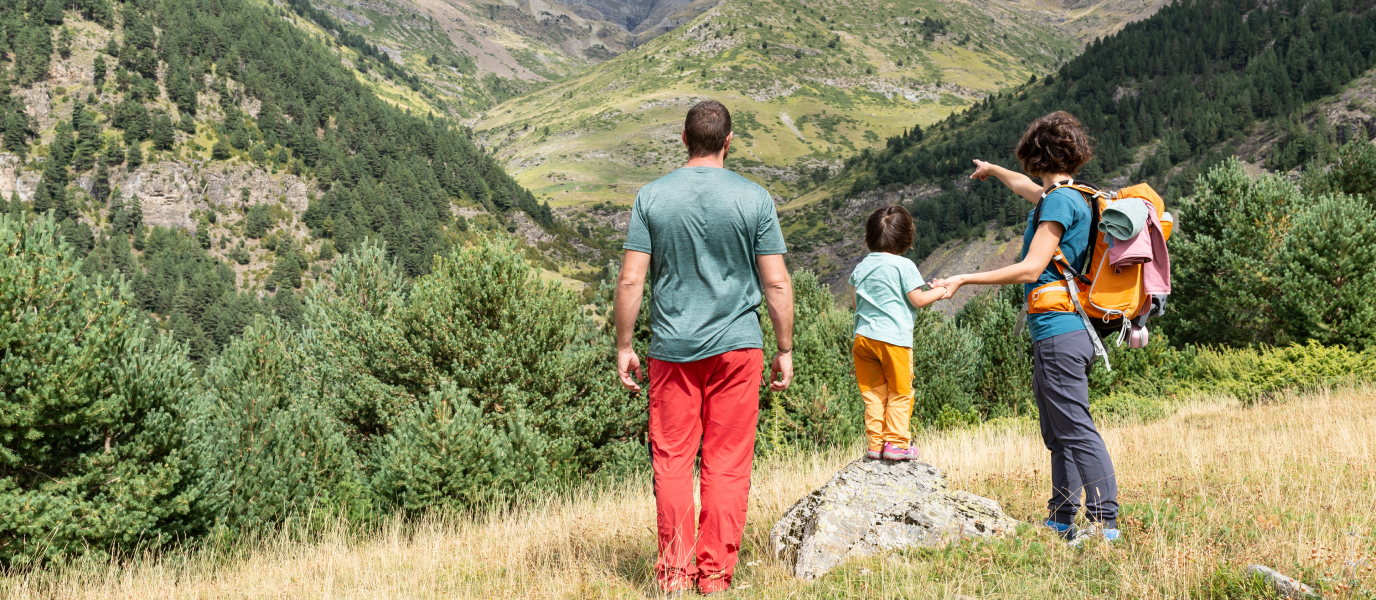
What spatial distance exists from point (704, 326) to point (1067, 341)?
1862 millimetres

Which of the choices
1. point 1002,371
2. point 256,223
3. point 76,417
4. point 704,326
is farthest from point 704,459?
point 256,223

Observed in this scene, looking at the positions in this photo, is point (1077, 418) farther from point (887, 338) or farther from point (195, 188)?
point (195, 188)

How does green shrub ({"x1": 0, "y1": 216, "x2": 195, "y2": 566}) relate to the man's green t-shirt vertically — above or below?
below

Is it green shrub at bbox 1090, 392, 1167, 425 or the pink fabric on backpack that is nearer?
the pink fabric on backpack

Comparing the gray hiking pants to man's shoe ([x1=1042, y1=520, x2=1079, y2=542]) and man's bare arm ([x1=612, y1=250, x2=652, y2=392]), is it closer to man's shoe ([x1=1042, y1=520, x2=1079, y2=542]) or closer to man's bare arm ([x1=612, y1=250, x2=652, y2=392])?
man's shoe ([x1=1042, y1=520, x2=1079, y2=542])

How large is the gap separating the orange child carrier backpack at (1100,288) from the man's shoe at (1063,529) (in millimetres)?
925

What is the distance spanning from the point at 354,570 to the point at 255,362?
49.0 ft

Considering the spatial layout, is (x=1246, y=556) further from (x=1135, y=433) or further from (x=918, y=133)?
(x=918, y=133)

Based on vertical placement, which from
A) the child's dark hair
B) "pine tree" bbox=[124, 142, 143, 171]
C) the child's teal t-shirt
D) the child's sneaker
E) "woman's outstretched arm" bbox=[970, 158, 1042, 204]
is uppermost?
"pine tree" bbox=[124, 142, 143, 171]

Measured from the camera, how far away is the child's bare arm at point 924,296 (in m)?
4.04

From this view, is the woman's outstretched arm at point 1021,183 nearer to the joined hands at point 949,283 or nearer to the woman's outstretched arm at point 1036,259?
the woman's outstretched arm at point 1036,259

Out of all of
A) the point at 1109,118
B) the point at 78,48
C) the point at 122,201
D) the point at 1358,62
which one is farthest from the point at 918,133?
the point at 78,48

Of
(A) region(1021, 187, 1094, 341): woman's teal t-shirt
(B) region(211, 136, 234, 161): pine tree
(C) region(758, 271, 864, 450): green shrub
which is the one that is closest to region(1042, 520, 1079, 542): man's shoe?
(A) region(1021, 187, 1094, 341): woman's teal t-shirt

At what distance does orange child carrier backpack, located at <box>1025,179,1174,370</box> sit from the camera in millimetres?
3492
